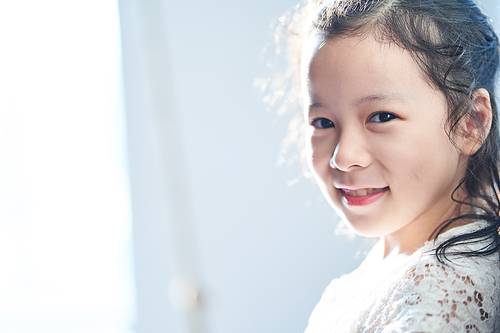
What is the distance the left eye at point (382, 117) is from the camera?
53cm

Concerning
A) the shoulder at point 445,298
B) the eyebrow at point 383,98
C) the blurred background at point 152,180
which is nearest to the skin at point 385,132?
the eyebrow at point 383,98

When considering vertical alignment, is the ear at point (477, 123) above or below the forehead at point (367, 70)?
below

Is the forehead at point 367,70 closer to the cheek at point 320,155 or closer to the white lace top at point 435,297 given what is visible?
the cheek at point 320,155

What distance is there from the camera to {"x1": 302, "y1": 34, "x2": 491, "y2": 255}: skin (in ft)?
1.73

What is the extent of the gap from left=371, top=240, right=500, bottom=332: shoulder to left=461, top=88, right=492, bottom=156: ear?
0.52 feet

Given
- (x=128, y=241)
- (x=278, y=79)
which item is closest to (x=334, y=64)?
(x=278, y=79)

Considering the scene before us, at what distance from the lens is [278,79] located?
36.7 inches

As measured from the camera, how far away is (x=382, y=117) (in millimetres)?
535

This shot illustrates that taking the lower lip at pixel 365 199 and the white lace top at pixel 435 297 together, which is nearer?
the white lace top at pixel 435 297

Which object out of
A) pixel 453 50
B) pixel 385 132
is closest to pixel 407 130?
pixel 385 132

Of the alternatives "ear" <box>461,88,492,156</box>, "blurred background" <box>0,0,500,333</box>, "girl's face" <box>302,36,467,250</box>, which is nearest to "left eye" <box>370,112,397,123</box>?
"girl's face" <box>302,36,467,250</box>

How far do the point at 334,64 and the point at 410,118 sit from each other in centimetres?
11

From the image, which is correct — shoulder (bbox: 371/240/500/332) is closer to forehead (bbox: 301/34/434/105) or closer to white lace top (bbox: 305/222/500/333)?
white lace top (bbox: 305/222/500/333)

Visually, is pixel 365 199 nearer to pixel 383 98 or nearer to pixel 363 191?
pixel 363 191
